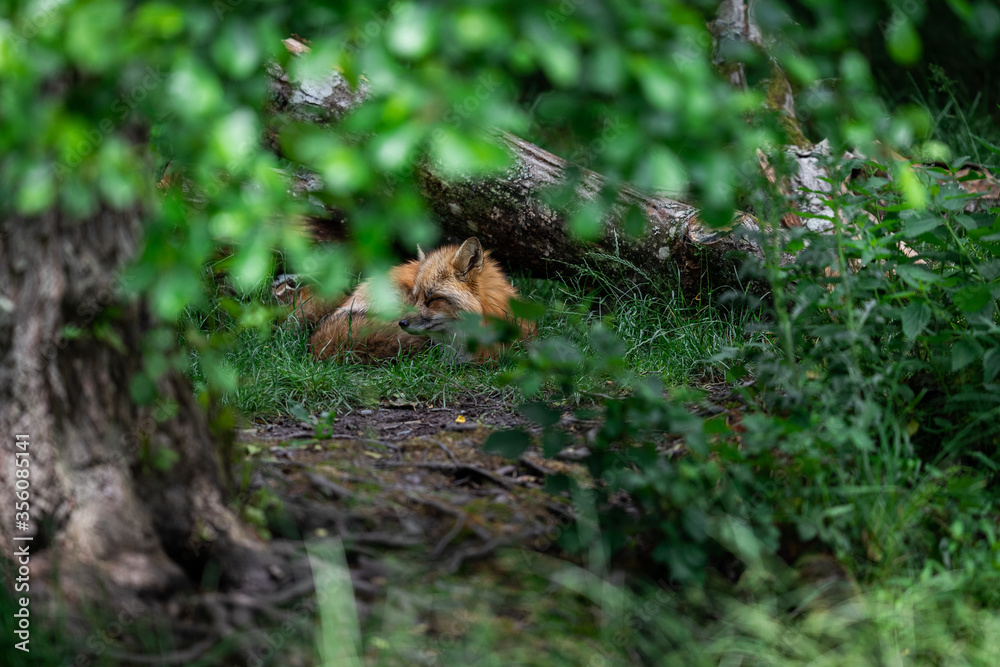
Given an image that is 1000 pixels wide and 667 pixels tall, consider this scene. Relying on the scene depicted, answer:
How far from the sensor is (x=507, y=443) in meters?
2.72

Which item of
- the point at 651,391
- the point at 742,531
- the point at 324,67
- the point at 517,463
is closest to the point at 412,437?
the point at 517,463

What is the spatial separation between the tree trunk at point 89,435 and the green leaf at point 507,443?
2.59ft

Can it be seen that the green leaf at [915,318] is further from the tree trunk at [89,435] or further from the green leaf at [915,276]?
the tree trunk at [89,435]

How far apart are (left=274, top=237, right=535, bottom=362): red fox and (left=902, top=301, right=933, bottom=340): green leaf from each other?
2.63 metres

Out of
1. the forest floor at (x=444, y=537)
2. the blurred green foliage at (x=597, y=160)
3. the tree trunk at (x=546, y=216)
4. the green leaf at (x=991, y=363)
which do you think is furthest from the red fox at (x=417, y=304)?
the green leaf at (x=991, y=363)

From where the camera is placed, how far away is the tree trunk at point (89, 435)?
229cm

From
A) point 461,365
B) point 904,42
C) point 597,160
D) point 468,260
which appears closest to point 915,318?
point 597,160

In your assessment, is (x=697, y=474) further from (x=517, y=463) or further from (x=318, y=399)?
(x=318, y=399)

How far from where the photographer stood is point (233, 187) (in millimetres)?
1884

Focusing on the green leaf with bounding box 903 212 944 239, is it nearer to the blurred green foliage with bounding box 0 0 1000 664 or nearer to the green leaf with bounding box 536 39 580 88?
the blurred green foliage with bounding box 0 0 1000 664

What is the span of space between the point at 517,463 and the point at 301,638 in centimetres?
130

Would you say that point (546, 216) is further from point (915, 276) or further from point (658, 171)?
point (658, 171)

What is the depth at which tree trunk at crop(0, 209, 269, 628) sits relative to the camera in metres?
2.29

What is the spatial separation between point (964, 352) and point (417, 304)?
3.92 metres
